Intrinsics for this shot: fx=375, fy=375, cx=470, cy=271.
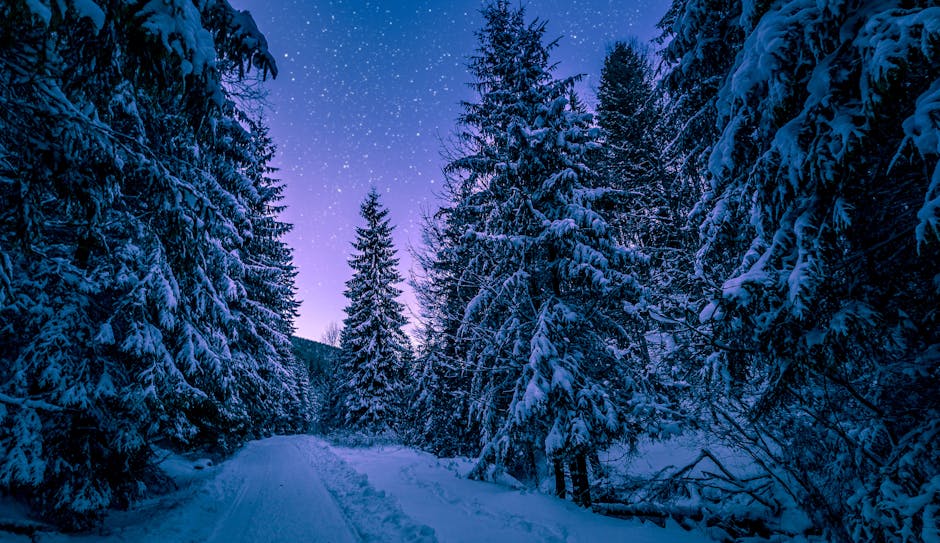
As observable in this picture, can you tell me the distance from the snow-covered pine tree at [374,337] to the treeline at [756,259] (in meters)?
15.5

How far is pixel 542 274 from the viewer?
364 inches

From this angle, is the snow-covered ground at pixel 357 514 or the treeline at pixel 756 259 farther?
the snow-covered ground at pixel 357 514

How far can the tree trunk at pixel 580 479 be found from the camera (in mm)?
7715

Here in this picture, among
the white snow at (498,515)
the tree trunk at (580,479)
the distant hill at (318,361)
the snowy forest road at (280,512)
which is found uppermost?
the distant hill at (318,361)

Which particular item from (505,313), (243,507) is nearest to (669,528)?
(505,313)

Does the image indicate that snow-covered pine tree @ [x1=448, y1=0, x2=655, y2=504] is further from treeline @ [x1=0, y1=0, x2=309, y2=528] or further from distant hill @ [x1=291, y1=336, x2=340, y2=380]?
distant hill @ [x1=291, y1=336, x2=340, y2=380]

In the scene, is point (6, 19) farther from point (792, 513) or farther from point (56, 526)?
point (792, 513)

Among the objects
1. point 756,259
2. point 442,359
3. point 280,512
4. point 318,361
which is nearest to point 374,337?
point 442,359

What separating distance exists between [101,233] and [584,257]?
8333mm

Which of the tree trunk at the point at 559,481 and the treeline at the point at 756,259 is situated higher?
the treeline at the point at 756,259

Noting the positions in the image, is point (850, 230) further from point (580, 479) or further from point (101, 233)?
point (101, 233)

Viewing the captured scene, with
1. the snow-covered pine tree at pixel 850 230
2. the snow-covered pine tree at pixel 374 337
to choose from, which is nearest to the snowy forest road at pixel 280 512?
the snow-covered pine tree at pixel 850 230

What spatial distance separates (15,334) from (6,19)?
18.8 ft

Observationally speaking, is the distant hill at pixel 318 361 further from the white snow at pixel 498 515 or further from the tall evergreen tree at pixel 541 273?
the tall evergreen tree at pixel 541 273
